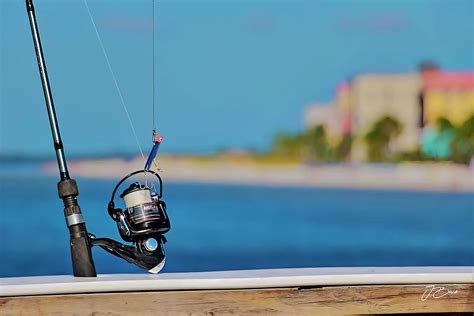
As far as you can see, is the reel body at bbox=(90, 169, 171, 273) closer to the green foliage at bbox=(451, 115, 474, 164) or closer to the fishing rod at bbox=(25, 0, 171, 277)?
the fishing rod at bbox=(25, 0, 171, 277)

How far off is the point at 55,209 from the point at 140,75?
4509 millimetres

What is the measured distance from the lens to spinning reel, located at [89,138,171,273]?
271 centimetres

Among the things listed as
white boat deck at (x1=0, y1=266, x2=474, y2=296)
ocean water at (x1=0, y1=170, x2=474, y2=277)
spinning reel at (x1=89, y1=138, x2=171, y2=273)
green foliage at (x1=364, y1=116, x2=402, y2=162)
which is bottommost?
white boat deck at (x1=0, y1=266, x2=474, y2=296)

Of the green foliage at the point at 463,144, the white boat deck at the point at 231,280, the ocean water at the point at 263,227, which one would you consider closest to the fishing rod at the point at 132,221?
the white boat deck at the point at 231,280

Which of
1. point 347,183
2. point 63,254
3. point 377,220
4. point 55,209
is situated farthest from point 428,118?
point 63,254

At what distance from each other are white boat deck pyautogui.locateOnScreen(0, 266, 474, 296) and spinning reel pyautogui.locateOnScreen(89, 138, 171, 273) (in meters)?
0.12

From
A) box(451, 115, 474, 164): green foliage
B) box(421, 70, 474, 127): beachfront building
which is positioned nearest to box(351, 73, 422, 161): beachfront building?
box(421, 70, 474, 127): beachfront building

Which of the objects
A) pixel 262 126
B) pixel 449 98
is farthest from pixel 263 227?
pixel 262 126

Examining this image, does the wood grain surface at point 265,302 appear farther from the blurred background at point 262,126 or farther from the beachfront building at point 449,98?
the beachfront building at point 449,98

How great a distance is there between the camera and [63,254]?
1794cm

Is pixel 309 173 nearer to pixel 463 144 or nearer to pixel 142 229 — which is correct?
pixel 463 144

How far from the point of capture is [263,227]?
23.4 metres

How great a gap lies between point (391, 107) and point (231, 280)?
23.1m

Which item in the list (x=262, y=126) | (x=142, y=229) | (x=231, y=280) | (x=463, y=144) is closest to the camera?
(x=231, y=280)
